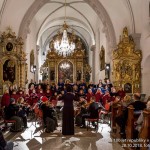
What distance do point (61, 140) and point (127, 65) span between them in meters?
9.30

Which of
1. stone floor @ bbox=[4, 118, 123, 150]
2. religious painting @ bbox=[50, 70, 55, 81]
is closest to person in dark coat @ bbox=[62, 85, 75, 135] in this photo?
stone floor @ bbox=[4, 118, 123, 150]

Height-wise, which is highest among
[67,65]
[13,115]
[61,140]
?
[67,65]

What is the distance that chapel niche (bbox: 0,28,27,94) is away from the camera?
61.6 ft

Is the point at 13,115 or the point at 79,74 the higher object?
the point at 79,74

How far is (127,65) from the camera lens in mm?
17734

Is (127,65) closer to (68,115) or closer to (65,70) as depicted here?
(68,115)

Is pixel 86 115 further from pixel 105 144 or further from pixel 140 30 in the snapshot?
pixel 140 30

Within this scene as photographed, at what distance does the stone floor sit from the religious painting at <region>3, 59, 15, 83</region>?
791 centimetres

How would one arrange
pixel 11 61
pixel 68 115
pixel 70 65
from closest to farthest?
pixel 68 115 → pixel 11 61 → pixel 70 65

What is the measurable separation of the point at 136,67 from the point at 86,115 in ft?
22.4

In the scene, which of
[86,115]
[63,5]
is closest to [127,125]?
[86,115]

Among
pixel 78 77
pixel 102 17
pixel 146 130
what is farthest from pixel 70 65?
pixel 146 130

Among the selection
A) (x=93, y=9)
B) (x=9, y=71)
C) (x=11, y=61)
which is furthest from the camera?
(x=93, y=9)

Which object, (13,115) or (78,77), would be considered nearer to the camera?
(13,115)
